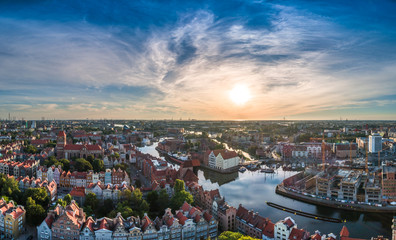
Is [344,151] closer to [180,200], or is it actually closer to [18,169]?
[180,200]

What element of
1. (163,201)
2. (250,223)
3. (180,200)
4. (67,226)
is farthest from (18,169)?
(250,223)

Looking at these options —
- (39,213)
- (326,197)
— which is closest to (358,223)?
(326,197)

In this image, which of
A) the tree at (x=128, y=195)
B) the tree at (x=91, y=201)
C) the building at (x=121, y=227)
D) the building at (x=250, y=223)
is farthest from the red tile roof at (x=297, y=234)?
the tree at (x=91, y=201)

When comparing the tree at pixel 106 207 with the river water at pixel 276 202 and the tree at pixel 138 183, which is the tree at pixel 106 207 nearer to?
the tree at pixel 138 183

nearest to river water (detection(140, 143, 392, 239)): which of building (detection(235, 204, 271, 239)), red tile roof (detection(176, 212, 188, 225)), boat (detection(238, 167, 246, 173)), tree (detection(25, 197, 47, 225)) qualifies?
boat (detection(238, 167, 246, 173))

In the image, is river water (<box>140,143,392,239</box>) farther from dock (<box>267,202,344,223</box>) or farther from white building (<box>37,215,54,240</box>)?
white building (<box>37,215,54,240</box>)
